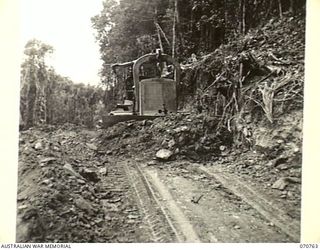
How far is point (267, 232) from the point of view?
6.10ft

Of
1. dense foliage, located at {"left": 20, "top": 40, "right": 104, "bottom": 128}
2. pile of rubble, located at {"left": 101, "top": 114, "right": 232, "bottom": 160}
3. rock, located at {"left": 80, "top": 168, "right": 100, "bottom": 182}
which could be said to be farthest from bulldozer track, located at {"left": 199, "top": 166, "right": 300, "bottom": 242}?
dense foliage, located at {"left": 20, "top": 40, "right": 104, "bottom": 128}

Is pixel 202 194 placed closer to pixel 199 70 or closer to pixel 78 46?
pixel 199 70

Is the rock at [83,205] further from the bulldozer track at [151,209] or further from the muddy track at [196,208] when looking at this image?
the bulldozer track at [151,209]

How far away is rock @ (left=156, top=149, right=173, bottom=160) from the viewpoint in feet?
6.48

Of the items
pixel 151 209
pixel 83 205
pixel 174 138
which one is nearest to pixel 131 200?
pixel 151 209

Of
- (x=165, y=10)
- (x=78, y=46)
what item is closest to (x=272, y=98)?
(x=165, y=10)

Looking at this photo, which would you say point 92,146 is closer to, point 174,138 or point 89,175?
point 89,175

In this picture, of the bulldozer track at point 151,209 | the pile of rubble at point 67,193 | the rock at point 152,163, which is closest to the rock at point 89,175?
the pile of rubble at point 67,193

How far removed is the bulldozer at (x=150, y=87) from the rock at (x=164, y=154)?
0.49ft

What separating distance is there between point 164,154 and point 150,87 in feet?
0.96

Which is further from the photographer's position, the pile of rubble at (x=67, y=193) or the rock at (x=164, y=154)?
the rock at (x=164, y=154)

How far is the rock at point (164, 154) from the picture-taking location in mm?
1976

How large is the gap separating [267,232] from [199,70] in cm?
73

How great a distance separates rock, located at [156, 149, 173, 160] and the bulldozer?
151 mm
